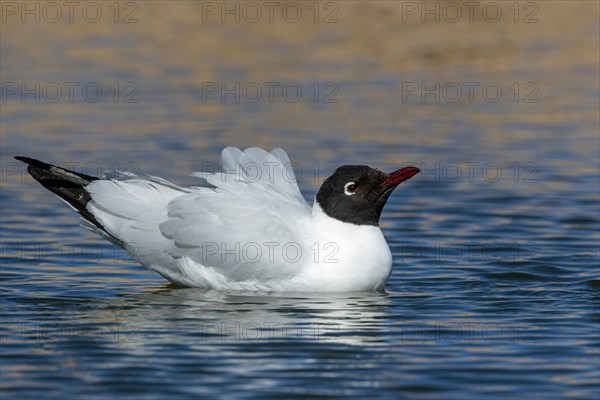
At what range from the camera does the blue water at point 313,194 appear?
8.70m

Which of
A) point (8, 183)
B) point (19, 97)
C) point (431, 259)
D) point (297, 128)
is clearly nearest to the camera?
point (431, 259)

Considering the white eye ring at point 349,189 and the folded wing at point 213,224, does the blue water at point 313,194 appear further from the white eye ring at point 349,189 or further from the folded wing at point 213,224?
the white eye ring at point 349,189

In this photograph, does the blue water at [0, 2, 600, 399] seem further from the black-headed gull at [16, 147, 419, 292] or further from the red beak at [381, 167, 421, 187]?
the red beak at [381, 167, 421, 187]

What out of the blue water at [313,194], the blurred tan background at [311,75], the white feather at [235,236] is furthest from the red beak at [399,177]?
the blurred tan background at [311,75]

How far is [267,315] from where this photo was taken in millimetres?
10102

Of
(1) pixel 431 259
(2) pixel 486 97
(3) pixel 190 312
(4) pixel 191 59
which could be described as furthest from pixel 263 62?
(3) pixel 190 312

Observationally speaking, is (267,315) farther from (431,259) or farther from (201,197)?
(431,259)

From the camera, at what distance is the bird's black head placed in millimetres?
10734

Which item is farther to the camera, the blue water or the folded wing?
the folded wing

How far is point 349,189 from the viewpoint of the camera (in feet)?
35.3

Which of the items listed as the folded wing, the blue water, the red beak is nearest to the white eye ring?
the red beak

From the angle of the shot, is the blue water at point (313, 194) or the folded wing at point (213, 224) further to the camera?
the folded wing at point (213, 224)

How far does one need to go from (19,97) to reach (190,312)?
11.2 m

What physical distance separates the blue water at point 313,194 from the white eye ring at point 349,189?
0.77 m
